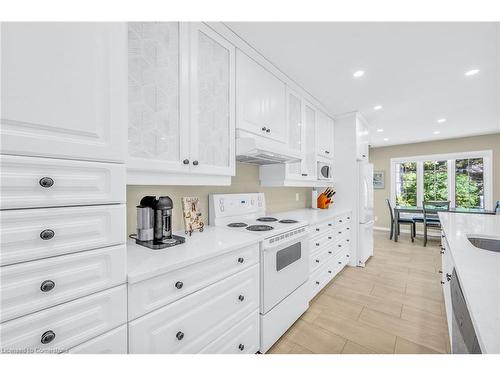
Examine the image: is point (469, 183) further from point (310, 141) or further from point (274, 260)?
point (274, 260)

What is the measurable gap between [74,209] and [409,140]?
669 cm

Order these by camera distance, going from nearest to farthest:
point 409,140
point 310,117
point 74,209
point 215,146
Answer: point 74,209
point 215,146
point 310,117
point 409,140

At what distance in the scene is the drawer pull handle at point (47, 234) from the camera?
68cm

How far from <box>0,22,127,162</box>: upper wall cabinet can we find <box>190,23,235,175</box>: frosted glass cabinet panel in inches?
23.4

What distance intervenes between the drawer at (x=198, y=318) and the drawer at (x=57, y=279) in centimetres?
24

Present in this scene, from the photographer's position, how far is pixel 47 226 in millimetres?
693

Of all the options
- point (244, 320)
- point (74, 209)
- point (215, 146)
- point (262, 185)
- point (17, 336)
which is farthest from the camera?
point (262, 185)

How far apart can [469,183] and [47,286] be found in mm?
7329

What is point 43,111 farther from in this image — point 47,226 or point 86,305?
point 86,305

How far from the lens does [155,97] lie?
1230 mm

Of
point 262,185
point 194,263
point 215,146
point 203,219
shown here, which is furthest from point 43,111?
point 262,185

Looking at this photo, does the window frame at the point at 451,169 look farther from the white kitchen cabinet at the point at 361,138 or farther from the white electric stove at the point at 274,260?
the white electric stove at the point at 274,260

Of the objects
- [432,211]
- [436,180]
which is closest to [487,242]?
[432,211]

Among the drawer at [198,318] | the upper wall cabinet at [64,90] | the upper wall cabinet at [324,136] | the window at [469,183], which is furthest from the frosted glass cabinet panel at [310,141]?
the window at [469,183]
